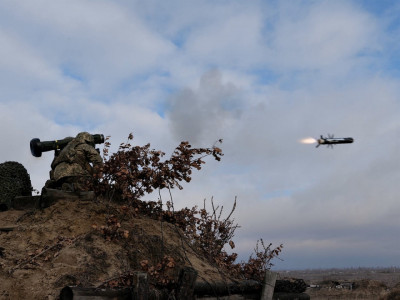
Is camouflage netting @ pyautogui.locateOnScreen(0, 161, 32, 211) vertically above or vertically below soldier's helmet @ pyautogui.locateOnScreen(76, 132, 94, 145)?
below

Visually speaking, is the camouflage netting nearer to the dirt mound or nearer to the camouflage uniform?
the dirt mound

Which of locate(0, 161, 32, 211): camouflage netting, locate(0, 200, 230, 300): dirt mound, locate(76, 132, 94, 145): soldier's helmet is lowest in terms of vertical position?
locate(0, 200, 230, 300): dirt mound

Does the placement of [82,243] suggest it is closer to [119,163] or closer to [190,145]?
[119,163]

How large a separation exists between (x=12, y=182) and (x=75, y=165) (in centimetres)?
229

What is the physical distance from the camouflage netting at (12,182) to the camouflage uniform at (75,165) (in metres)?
1.30

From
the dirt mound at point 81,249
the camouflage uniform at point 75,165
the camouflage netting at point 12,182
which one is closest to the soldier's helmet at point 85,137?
the camouflage uniform at point 75,165

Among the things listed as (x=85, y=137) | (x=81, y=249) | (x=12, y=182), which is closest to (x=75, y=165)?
(x=85, y=137)

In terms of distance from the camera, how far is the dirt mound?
9094 mm

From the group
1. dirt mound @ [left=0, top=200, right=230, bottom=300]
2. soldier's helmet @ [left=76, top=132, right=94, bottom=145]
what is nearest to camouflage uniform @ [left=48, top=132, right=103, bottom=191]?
soldier's helmet @ [left=76, top=132, right=94, bottom=145]

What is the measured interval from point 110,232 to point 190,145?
10.2 ft

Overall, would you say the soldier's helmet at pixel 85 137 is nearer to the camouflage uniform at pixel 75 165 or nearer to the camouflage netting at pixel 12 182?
the camouflage uniform at pixel 75 165

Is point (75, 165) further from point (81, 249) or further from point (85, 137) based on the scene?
point (81, 249)

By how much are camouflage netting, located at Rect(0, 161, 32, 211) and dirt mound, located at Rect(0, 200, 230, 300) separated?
0.96 meters

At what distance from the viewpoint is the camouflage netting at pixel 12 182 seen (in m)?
13.2
